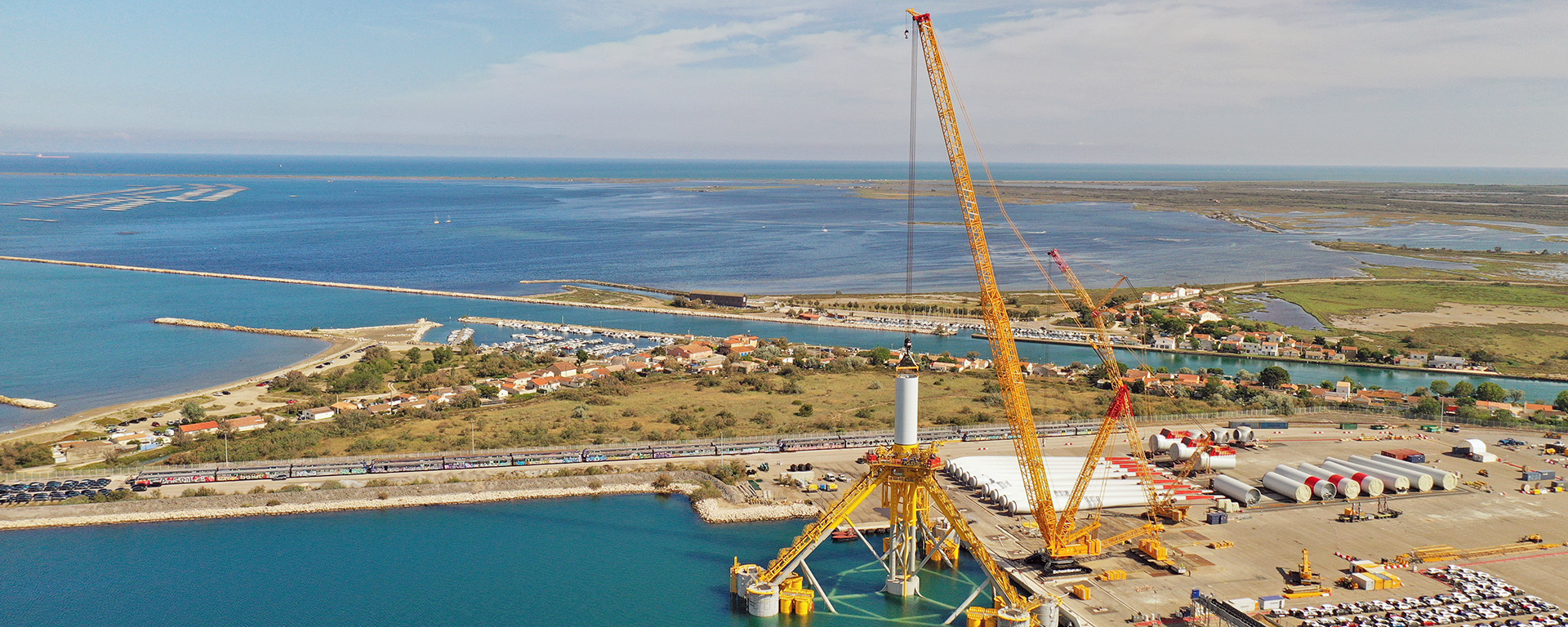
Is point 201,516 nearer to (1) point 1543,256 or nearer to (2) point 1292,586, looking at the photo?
(2) point 1292,586

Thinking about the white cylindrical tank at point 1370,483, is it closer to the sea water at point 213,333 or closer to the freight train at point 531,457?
the freight train at point 531,457

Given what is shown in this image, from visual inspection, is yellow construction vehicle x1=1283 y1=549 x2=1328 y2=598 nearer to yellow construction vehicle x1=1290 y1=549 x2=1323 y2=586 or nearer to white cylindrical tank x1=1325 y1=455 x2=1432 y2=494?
yellow construction vehicle x1=1290 y1=549 x2=1323 y2=586

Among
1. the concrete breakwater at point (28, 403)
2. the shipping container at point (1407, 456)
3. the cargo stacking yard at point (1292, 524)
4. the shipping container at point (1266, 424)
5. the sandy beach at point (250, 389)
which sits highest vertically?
the shipping container at point (1407, 456)

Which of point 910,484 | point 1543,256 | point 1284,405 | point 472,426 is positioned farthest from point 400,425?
point 1543,256

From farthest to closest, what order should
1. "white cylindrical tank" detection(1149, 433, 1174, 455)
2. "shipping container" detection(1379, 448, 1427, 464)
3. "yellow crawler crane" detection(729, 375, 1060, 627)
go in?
"white cylindrical tank" detection(1149, 433, 1174, 455), "shipping container" detection(1379, 448, 1427, 464), "yellow crawler crane" detection(729, 375, 1060, 627)

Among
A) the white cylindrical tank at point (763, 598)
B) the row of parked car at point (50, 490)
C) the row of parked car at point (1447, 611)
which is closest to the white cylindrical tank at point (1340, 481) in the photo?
the row of parked car at point (1447, 611)

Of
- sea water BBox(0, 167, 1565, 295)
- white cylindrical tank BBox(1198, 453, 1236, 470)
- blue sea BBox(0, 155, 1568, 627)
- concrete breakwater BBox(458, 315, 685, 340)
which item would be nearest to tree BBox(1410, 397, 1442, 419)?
blue sea BBox(0, 155, 1568, 627)
